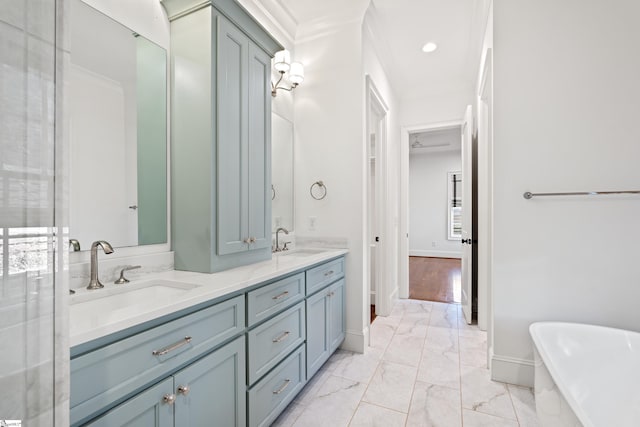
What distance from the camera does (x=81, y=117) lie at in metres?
1.25

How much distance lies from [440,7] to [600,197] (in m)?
1.88

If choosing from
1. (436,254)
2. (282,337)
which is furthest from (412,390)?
(436,254)

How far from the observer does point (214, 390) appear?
3.73 feet

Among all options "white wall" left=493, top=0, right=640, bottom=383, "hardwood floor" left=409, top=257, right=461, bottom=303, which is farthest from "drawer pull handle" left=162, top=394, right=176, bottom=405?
"hardwood floor" left=409, top=257, right=461, bottom=303

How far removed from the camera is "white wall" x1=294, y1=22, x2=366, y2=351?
2449 mm

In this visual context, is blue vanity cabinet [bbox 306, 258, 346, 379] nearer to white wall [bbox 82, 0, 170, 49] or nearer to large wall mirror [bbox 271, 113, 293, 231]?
large wall mirror [bbox 271, 113, 293, 231]

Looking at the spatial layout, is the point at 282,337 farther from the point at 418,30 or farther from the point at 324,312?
the point at 418,30

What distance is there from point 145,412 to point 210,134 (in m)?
1.18

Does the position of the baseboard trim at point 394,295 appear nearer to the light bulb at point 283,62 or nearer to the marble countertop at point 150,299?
the marble countertop at point 150,299

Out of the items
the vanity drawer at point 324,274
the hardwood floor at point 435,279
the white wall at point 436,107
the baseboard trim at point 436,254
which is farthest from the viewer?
the baseboard trim at point 436,254

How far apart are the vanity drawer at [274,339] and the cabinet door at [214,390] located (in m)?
0.07

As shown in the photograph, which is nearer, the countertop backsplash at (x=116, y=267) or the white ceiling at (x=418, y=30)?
the countertop backsplash at (x=116, y=267)

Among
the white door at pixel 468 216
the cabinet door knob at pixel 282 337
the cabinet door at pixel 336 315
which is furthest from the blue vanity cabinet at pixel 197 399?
the white door at pixel 468 216

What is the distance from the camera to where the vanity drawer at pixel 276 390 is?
1356 millimetres
